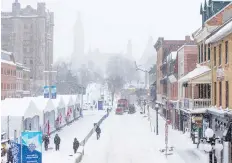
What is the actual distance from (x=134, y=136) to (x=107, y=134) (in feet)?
11.4

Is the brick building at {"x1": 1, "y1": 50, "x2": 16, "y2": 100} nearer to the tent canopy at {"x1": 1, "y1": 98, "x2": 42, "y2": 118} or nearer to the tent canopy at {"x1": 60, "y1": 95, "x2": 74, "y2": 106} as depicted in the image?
the tent canopy at {"x1": 60, "y1": 95, "x2": 74, "y2": 106}

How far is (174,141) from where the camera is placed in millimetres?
37844

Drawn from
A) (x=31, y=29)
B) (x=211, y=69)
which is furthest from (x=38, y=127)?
(x=31, y=29)

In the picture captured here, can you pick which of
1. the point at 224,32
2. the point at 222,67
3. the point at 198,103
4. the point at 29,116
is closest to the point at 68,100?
the point at 29,116

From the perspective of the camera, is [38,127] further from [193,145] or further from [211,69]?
[211,69]

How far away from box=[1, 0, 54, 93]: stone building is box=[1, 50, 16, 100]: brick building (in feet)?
156

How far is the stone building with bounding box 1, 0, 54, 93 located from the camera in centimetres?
12231

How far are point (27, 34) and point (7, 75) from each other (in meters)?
57.3

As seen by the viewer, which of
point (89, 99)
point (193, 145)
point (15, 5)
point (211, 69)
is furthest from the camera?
point (15, 5)

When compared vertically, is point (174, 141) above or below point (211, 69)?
below

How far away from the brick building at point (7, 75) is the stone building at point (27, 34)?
4759 centimetres

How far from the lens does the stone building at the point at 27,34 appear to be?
122 metres

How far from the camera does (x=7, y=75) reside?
6919 centimetres

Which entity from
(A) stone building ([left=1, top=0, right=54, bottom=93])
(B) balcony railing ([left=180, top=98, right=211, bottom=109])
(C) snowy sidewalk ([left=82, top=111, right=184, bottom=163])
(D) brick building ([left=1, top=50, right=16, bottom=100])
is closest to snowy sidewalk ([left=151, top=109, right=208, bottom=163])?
(C) snowy sidewalk ([left=82, top=111, right=184, bottom=163])
